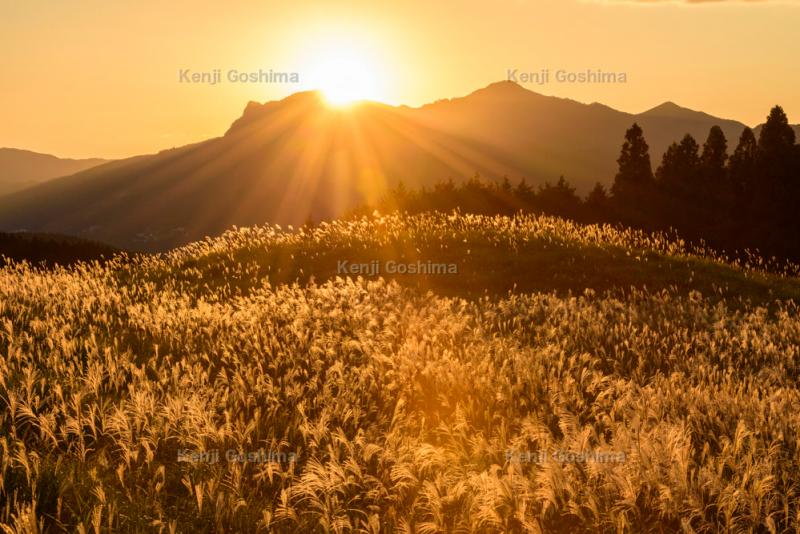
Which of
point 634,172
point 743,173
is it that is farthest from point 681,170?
point 743,173

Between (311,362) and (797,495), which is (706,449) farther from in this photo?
(311,362)

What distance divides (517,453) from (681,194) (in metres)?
50.4

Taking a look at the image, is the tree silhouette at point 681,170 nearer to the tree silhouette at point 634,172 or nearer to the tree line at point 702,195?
the tree line at point 702,195

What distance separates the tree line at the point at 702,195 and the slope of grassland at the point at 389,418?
30.9 meters

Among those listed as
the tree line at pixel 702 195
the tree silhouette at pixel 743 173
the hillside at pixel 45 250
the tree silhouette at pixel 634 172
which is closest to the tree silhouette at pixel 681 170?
the tree line at pixel 702 195

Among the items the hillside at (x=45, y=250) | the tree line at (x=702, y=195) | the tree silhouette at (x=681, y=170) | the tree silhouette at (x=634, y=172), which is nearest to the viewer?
the hillside at (x=45, y=250)

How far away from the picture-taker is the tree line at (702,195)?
43.2 meters

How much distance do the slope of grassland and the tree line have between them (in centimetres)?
3095

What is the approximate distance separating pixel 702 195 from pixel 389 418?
4970 centimetres

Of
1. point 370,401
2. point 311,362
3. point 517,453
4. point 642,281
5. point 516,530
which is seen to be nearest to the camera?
point 516,530

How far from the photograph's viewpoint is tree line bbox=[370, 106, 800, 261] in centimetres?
4316

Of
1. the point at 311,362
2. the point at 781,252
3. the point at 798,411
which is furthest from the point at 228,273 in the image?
the point at 781,252

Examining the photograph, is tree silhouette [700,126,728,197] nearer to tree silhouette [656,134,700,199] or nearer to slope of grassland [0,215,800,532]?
tree silhouette [656,134,700,199]

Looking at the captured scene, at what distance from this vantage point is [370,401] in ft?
20.1
